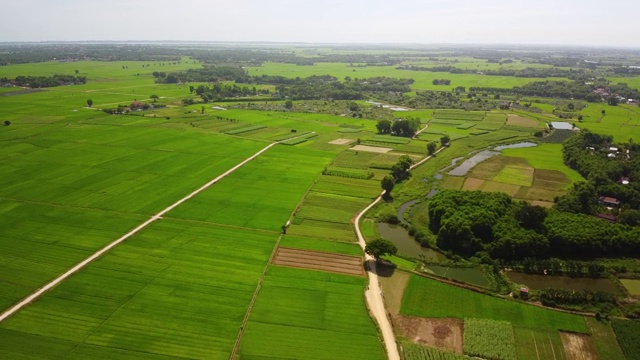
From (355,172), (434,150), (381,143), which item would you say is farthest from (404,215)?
(381,143)

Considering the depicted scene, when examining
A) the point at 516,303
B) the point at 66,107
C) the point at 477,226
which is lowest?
the point at 516,303

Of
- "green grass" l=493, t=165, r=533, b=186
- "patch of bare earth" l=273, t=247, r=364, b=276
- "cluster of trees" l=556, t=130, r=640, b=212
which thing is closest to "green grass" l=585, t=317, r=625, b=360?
"patch of bare earth" l=273, t=247, r=364, b=276

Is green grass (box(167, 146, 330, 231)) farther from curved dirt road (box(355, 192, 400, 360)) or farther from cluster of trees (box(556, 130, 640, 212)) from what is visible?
cluster of trees (box(556, 130, 640, 212))

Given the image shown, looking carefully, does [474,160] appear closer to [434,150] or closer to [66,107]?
[434,150]

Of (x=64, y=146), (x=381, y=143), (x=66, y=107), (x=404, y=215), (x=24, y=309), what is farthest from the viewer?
(x=66, y=107)

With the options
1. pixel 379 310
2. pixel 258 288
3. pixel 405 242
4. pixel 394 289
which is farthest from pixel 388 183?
pixel 258 288

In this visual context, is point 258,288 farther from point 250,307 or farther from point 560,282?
point 560,282
